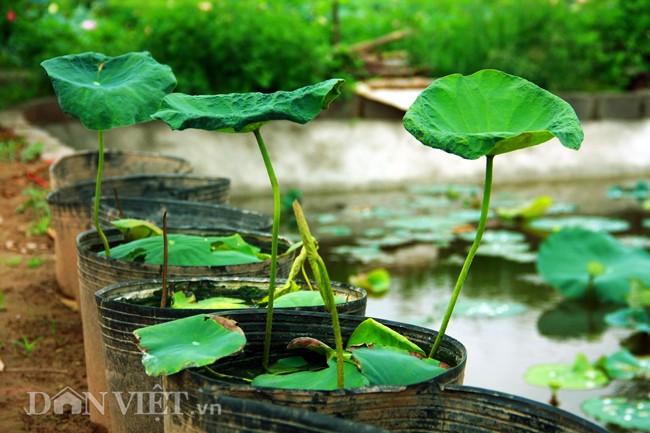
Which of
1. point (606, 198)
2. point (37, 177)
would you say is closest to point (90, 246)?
point (37, 177)

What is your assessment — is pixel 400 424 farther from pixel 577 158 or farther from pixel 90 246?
pixel 577 158

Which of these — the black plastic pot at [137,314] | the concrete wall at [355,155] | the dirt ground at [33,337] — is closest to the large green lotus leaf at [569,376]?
the dirt ground at [33,337]

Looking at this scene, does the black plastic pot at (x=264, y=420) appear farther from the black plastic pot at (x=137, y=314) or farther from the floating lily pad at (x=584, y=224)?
the floating lily pad at (x=584, y=224)

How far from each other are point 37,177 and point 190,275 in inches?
114

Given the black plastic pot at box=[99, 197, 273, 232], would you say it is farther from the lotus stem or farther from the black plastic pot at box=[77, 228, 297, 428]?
the lotus stem

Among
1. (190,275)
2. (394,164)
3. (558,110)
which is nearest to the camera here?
(558,110)

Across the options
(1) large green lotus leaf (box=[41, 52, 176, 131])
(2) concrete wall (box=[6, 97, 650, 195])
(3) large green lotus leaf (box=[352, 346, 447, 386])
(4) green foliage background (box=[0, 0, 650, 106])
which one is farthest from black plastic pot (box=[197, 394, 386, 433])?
(4) green foliage background (box=[0, 0, 650, 106])

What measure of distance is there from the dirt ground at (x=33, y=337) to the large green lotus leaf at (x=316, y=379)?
0.90 meters

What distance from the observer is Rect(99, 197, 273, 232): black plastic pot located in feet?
7.97

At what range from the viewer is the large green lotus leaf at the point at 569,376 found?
10.4 ft

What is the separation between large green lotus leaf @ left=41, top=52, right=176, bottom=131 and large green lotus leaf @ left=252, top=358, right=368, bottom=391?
27.0 inches

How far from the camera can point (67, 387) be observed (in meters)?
2.40

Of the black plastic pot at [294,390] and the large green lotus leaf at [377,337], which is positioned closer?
the black plastic pot at [294,390]

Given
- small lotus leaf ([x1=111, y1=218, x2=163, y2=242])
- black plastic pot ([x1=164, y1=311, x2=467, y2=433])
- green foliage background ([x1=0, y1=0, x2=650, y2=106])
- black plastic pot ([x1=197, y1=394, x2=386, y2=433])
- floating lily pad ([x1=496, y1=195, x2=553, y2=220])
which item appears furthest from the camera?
green foliage background ([x1=0, y1=0, x2=650, y2=106])
